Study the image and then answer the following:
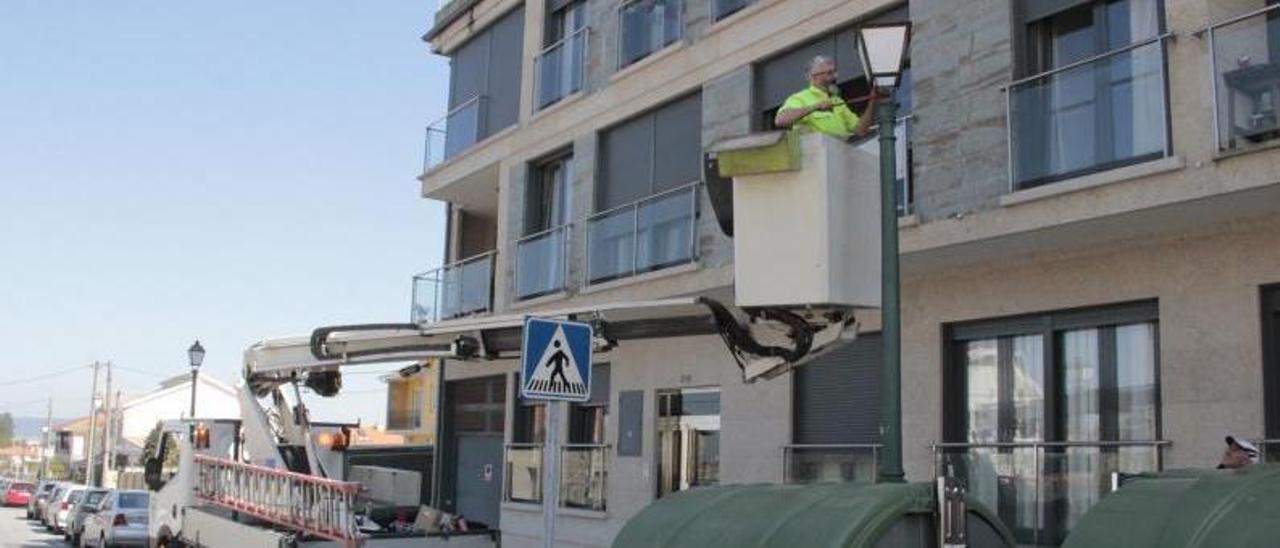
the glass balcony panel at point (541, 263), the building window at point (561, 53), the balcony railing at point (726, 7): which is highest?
Answer: the building window at point (561, 53)

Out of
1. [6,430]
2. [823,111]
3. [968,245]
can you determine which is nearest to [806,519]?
[823,111]

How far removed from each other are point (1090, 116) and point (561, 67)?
1016cm

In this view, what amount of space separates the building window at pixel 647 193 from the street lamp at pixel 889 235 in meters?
8.54

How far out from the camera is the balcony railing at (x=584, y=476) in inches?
695

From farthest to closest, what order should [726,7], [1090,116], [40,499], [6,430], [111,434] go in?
[6,430], [111,434], [40,499], [726,7], [1090,116]

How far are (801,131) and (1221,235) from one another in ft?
17.7

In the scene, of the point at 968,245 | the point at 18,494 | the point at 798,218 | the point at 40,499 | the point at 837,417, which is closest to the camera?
the point at 798,218

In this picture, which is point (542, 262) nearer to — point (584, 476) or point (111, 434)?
point (584, 476)

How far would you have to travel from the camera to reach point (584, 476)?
18078 millimetres

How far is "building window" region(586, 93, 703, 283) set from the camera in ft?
52.5

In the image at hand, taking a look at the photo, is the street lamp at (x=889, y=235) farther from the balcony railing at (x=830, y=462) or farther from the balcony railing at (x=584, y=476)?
the balcony railing at (x=584, y=476)

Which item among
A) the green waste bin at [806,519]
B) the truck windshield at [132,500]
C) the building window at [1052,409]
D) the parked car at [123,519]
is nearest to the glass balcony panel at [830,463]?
the building window at [1052,409]

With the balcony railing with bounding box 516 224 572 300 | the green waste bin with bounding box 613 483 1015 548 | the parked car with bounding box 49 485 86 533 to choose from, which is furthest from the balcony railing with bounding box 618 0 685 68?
the parked car with bounding box 49 485 86 533

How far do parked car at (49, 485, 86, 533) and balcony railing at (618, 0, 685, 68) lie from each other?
23.3m
